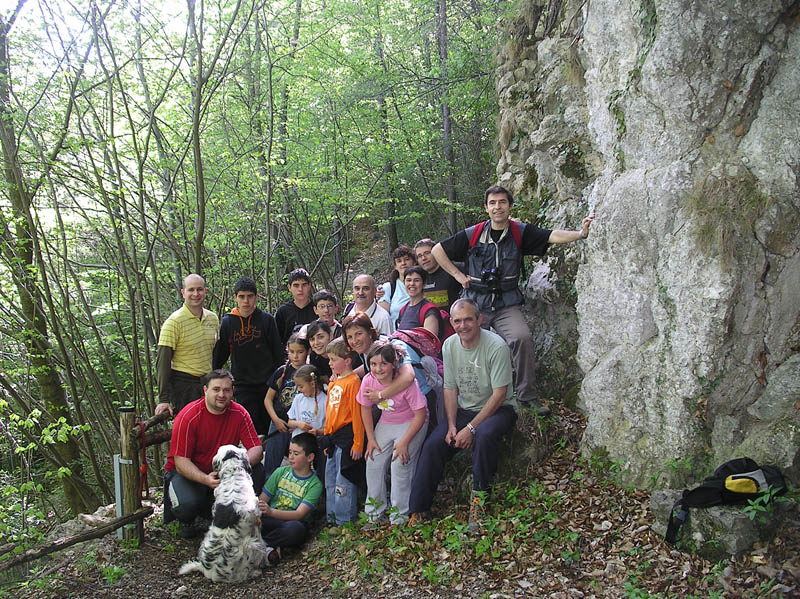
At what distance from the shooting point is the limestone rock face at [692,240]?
3.97m

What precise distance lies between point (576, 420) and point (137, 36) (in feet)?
26.6

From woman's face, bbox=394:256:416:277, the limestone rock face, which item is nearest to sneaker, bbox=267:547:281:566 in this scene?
the limestone rock face

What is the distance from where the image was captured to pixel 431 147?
1234 cm

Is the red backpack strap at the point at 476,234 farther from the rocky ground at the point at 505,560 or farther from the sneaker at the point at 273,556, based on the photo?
the sneaker at the point at 273,556

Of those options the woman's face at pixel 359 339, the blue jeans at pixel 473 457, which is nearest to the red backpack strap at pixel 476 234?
the woman's face at pixel 359 339

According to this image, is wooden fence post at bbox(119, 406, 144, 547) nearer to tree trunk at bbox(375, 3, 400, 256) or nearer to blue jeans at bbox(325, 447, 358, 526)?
blue jeans at bbox(325, 447, 358, 526)

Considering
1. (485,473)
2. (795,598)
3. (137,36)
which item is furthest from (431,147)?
(795,598)

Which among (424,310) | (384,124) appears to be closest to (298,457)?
(424,310)

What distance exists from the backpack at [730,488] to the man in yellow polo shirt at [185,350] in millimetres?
4596

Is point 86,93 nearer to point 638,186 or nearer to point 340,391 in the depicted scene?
point 340,391

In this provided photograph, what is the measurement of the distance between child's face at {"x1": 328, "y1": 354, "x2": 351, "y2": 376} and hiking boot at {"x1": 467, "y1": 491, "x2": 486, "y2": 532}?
63.4 inches

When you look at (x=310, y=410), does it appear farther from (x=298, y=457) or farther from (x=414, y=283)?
(x=414, y=283)

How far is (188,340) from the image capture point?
5.79m

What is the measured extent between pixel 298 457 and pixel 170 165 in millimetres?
5061
